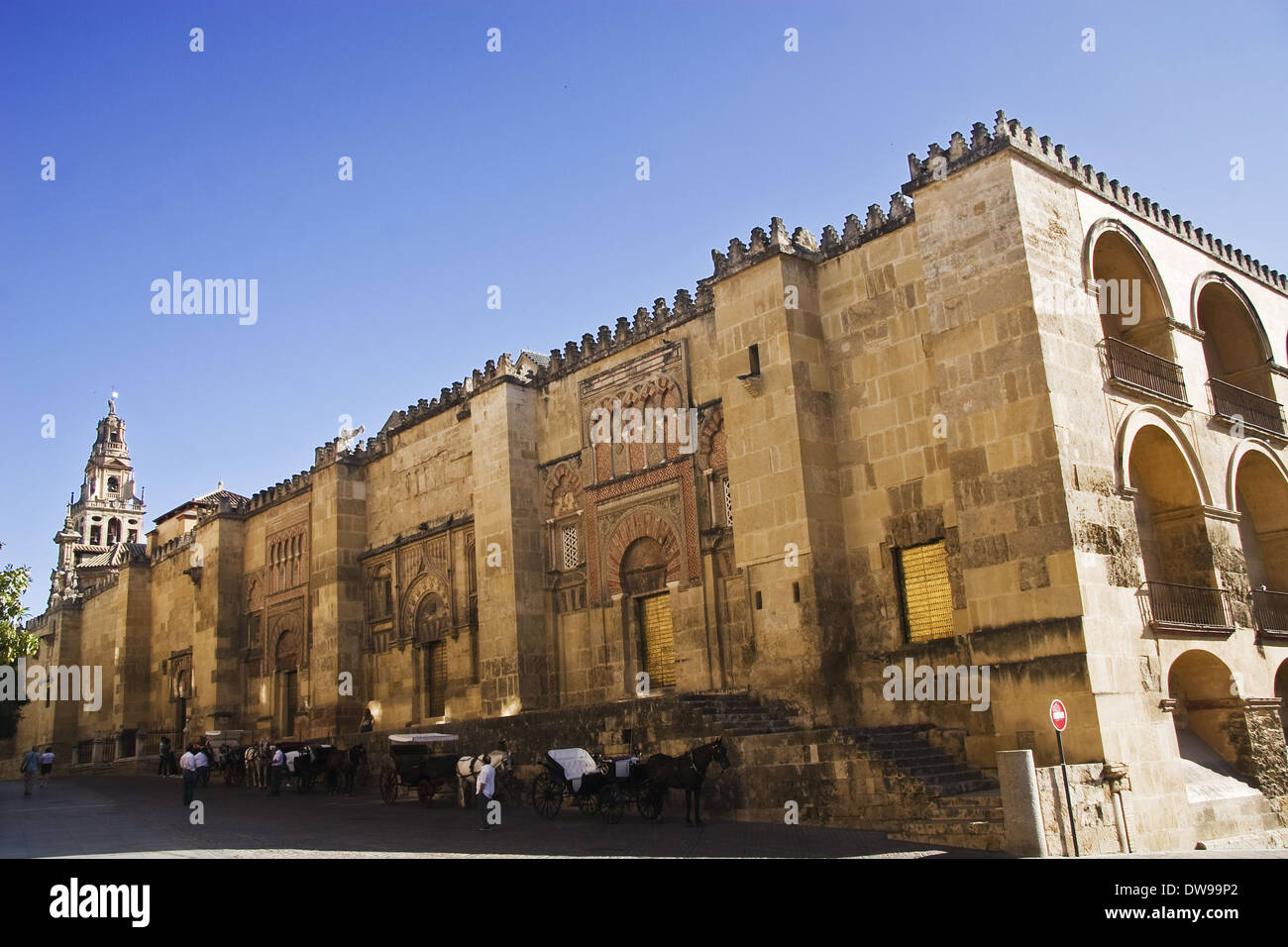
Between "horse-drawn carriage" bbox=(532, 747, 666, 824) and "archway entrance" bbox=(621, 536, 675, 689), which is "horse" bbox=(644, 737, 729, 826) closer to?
"horse-drawn carriage" bbox=(532, 747, 666, 824)

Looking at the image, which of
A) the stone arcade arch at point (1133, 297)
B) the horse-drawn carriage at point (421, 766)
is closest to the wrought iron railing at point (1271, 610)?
the stone arcade arch at point (1133, 297)

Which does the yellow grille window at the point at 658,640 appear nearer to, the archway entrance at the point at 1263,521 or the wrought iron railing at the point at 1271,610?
the wrought iron railing at the point at 1271,610

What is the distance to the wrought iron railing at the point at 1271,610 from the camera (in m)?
16.7

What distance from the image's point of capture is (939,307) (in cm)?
1462

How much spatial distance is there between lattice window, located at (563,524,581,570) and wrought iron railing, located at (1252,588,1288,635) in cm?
1183

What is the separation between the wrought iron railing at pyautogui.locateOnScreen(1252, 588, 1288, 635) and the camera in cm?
1668

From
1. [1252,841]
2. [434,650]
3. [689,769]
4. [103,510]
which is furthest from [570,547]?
[103,510]

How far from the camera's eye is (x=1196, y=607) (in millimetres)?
15406

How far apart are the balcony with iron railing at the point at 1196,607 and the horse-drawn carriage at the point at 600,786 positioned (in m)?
7.43

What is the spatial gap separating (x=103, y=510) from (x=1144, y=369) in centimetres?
5973

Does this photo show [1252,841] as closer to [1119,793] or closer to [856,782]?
[1119,793]
